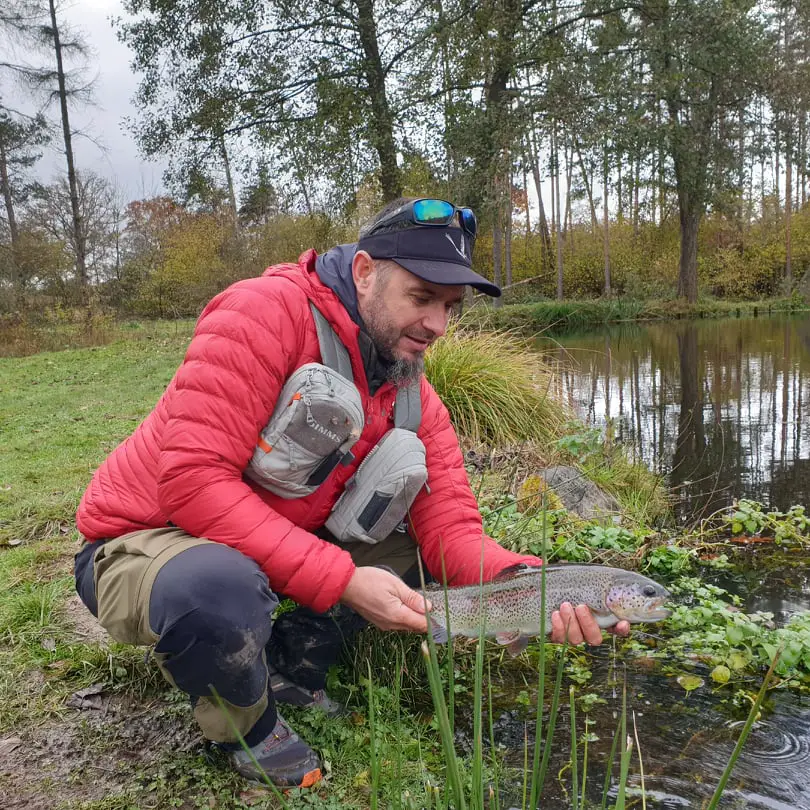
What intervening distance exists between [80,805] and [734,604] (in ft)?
11.1

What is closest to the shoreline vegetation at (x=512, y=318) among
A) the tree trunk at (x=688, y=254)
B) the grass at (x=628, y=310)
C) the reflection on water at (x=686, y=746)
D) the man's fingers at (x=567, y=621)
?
the grass at (x=628, y=310)

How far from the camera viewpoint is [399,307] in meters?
2.48

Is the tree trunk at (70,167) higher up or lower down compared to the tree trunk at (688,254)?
higher up

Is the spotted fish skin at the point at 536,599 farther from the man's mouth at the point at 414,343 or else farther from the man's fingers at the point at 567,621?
the man's mouth at the point at 414,343

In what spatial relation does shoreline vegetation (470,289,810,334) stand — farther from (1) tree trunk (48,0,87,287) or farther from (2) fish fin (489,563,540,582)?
(2) fish fin (489,563,540,582)

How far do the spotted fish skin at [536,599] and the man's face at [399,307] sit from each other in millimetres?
830

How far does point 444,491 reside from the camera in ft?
9.08

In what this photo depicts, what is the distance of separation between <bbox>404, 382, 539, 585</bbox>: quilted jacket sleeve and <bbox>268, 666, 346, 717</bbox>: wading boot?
62 cm

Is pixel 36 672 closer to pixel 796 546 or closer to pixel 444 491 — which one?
pixel 444 491

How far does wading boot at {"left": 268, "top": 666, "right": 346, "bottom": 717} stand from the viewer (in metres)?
2.59

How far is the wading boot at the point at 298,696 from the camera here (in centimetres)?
259

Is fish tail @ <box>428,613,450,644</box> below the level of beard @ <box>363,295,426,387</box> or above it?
below

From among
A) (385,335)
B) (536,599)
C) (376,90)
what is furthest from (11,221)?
(536,599)

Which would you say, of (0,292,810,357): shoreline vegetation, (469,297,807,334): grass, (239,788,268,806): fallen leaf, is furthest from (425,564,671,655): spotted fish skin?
(469,297,807,334): grass
